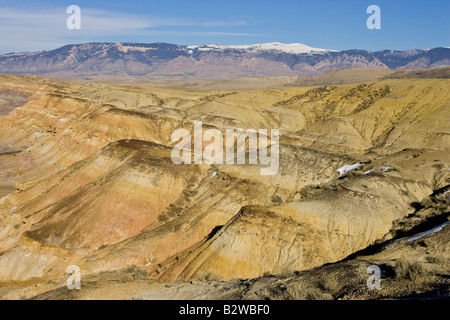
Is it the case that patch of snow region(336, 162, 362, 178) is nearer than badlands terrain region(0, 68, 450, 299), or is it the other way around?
badlands terrain region(0, 68, 450, 299)

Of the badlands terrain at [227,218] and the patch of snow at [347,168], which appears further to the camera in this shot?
the patch of snow at [347,168]

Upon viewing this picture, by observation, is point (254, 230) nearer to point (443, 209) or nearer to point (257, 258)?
point (257, 258)

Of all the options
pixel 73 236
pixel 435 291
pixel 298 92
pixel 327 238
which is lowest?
pixel 73 236

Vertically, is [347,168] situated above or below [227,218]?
above

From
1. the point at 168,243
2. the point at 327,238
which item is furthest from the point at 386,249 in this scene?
the point at 168,243

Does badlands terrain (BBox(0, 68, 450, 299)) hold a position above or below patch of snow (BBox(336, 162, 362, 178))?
below

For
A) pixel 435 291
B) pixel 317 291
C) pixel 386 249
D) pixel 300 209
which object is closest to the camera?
pixel 435 291

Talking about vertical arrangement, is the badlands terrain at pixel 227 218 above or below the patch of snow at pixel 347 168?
below

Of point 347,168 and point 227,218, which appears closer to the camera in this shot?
point 227,218
